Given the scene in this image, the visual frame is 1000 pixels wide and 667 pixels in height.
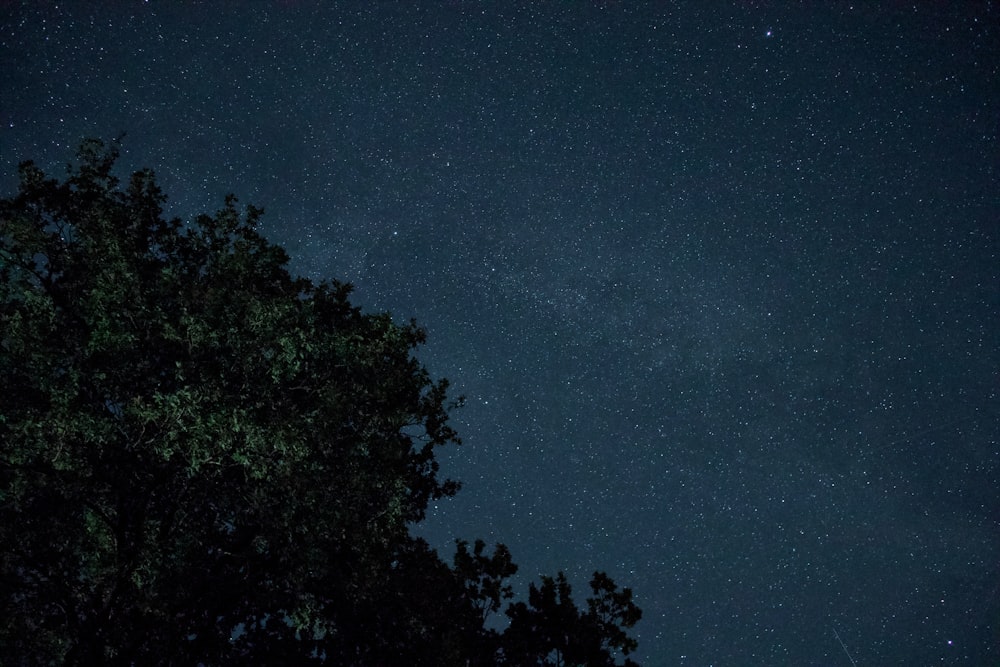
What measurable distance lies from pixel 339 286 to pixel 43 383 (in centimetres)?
536

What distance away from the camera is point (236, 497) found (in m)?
10.8

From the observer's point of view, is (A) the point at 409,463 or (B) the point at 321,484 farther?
Answer: (A) the point at 409,463

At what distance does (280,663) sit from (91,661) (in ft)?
10.3

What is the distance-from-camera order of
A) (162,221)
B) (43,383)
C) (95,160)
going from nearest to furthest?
(43,383), (95,160), (162,221)

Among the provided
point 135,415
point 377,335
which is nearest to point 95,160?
point 135,415

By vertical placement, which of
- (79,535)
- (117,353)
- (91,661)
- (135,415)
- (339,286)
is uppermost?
(339,286)

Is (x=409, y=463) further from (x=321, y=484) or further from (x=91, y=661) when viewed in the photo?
(x=91, y=661)

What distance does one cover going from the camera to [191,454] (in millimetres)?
9367

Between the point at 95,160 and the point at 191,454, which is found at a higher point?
the point at 95,160

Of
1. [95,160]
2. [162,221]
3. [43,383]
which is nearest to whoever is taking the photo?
[43,383]

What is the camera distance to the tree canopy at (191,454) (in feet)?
31.1

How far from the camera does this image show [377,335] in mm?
12039

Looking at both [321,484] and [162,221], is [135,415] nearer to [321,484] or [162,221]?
[321,484]

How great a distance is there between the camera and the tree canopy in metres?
9.48
